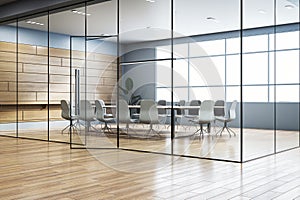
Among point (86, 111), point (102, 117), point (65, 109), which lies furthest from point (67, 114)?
point (102, 117)

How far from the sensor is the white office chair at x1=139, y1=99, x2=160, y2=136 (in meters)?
6.01

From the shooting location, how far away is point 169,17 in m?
6.15

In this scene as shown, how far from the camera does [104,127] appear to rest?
22.1 feet

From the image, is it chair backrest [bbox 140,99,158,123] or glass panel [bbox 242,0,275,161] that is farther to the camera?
glass panel [bbox 242,0,275,161]

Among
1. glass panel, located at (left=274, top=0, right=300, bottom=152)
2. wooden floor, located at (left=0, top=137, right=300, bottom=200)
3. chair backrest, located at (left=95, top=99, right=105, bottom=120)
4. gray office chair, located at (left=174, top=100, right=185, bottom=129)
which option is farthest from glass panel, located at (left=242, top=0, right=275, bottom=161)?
chair backrest, located at (left=95, top=99, right=105, bottom=120)

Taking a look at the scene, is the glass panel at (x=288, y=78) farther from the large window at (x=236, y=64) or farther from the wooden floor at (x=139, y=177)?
the wooden floor at (x=139, y=177)

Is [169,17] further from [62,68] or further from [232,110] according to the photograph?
[62,68]

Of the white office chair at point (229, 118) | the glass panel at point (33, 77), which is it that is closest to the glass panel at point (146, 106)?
the white office chair at point (229, 118)

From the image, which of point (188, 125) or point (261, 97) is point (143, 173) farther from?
point (261, 97)

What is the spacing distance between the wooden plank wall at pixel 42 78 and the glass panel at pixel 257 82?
250cm

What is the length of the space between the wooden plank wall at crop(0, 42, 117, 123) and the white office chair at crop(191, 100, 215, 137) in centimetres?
159

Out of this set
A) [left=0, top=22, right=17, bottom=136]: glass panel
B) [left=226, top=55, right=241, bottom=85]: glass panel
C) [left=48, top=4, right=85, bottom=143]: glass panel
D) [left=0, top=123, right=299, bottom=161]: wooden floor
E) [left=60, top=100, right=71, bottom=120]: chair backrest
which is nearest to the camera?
[left=0, top=123, right=299, bottom=161]: wooden floor

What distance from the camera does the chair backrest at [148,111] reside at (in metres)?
6.01

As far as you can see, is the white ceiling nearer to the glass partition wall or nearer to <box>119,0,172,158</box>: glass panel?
<box>119,0,172,158</box>: glass panel
